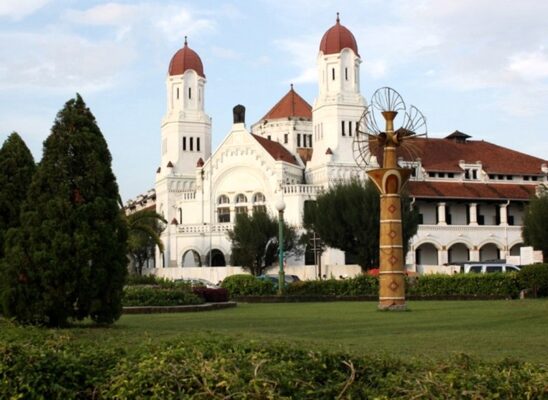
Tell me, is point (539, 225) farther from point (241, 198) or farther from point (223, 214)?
point (223, 214)

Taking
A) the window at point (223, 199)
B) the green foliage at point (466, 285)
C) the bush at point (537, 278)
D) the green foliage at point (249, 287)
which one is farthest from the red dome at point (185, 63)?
the bush at point (537, 278)

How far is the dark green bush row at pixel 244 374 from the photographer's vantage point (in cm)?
680

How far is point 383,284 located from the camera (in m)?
26.5

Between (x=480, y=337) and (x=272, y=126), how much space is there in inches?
2908

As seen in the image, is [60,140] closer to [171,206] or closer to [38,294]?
[38,294]

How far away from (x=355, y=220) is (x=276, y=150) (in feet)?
76.8

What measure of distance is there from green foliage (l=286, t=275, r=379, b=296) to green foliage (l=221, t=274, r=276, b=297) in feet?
2.99

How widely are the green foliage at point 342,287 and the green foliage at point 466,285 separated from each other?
1593 millimetres

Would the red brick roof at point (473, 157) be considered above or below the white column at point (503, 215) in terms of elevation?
above

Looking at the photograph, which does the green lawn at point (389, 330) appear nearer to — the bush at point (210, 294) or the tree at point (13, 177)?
the tree at point (13, 177)

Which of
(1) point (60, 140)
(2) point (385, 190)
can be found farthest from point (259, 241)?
(1) point (60, 140)

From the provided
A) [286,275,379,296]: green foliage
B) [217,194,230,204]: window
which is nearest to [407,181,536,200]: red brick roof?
[217,194,230,204]: window

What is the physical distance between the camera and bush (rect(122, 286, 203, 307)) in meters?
27.2

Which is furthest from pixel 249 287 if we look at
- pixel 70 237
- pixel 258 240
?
pixel 258 240
